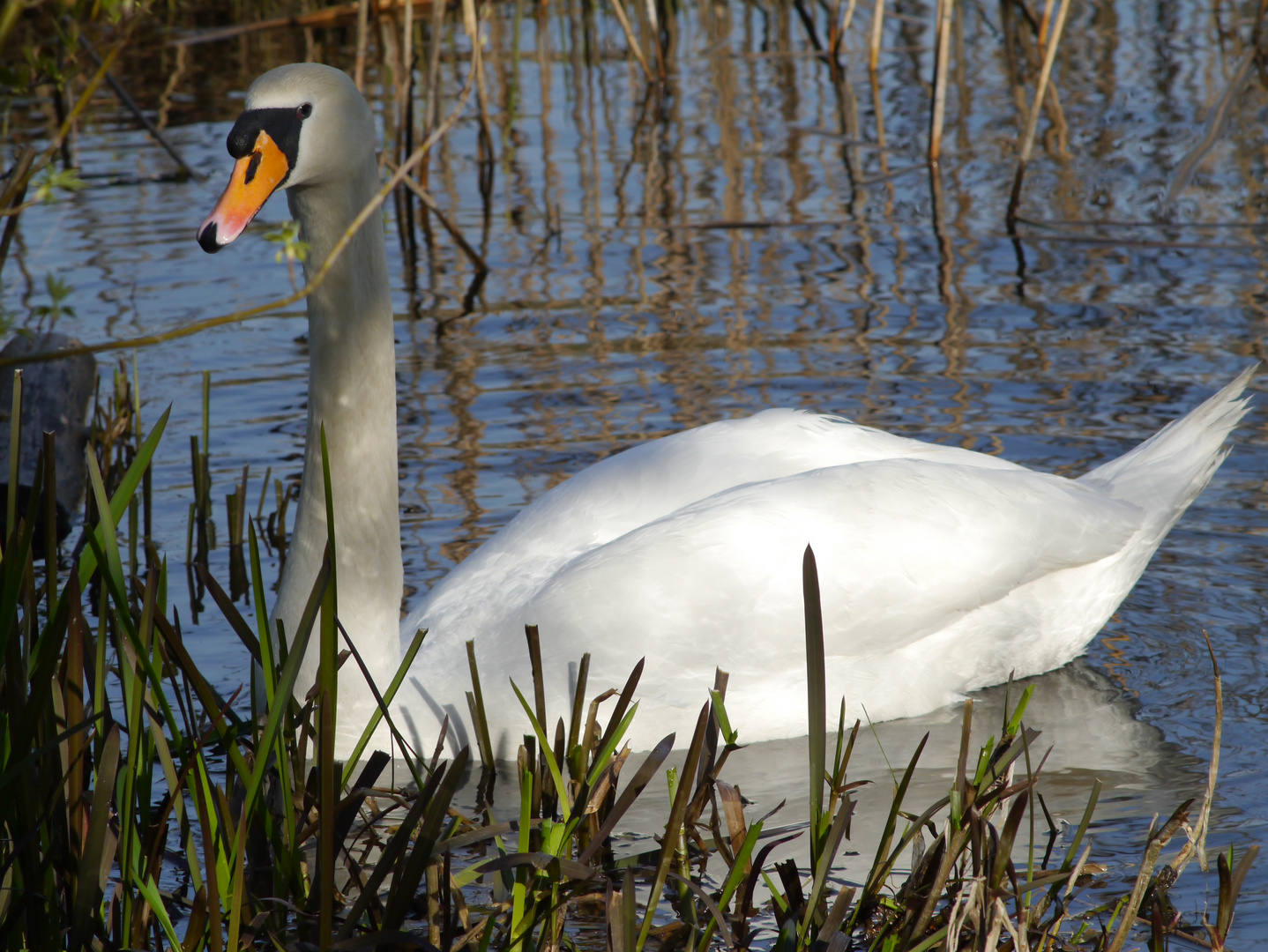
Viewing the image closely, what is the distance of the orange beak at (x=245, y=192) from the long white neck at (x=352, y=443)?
18 centimetres

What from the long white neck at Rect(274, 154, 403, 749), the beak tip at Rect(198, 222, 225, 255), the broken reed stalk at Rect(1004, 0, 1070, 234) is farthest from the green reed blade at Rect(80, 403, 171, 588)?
the broken reed stalk at Rect(1004, 0, 1070, 234)

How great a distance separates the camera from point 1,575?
2.46m

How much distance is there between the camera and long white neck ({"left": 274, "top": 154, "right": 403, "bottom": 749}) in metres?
3.58

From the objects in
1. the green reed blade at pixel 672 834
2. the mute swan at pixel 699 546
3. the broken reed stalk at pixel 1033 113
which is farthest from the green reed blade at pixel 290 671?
the broken reed stalk at pixel 1033 113

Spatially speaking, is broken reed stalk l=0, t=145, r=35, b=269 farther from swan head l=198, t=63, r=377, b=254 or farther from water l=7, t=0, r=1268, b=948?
water l=7, t=0, r=1268, b=948

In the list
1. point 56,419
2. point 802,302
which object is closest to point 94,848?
point 56,419

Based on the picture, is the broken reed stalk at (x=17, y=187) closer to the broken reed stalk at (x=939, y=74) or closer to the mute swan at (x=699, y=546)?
the mute swan at (x=699, y=546)

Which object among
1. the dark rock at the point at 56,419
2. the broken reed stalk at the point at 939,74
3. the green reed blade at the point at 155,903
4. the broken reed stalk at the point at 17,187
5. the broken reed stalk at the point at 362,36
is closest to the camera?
the broken reed stalk at the point at 17,187

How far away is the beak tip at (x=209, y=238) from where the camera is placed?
9.98 ft

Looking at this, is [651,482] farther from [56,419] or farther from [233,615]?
[56,419]

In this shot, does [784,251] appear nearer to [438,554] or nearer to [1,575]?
[438,554]

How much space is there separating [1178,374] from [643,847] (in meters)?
4.15

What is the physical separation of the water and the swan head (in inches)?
38.2

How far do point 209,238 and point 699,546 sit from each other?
5.06 feet
